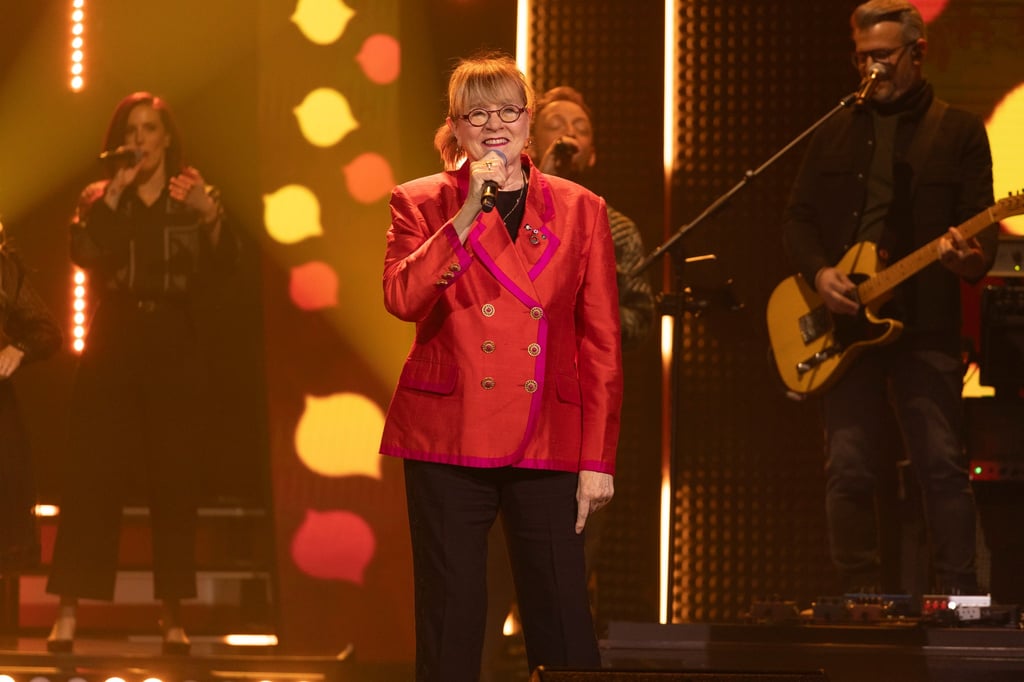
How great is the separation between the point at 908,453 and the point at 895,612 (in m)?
0.57

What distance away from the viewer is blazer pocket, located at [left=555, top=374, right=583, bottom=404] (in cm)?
266

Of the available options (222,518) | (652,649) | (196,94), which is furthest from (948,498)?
(196,94)

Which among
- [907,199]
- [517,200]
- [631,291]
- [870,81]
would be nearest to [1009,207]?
[907,199]

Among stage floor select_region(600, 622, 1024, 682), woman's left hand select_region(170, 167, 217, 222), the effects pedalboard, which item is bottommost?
stage floor select_region(600, 622, 1024, 682)

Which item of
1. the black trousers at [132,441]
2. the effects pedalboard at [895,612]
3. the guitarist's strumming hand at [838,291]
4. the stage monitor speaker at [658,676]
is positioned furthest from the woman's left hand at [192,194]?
the stage monitor speaker at [658,676]

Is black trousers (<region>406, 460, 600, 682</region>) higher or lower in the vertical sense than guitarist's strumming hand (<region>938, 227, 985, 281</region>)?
lower

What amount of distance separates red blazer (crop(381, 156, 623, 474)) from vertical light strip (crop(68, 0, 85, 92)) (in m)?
2.86

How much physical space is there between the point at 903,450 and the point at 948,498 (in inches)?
31.4

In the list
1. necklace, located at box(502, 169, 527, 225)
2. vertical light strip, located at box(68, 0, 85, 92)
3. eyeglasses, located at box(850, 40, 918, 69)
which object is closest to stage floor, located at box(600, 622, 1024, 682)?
necklace, located at box(502, 169, 527, 225)

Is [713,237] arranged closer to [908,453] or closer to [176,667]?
[908,453]

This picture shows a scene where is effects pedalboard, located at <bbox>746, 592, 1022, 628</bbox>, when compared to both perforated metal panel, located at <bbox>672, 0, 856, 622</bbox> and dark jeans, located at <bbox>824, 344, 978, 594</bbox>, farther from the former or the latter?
perforated metal panel, located at <bbox>672, 0, 856, 622</bbox>

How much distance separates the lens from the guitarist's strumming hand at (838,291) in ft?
14.3

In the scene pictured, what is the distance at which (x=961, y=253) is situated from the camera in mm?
4156

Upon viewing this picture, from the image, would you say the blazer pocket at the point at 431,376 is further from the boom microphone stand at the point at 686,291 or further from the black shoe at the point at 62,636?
the black shoe at the point at 62,636
